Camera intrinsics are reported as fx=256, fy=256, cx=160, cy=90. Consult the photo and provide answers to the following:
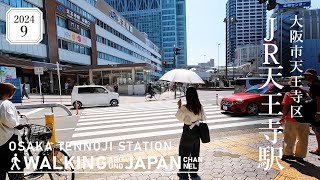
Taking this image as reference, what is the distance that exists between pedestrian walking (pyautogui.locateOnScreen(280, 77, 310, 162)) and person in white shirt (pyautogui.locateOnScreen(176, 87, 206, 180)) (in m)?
1.93

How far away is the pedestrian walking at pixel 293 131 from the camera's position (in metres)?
5.05

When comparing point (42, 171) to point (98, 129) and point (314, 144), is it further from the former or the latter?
point (314, 144)

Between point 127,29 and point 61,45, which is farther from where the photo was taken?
point 127,29

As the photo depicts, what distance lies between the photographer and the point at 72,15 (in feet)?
136

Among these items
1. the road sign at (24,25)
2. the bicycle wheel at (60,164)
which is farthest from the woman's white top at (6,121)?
the road sign at (24,25)

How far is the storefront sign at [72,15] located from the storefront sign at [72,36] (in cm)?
230

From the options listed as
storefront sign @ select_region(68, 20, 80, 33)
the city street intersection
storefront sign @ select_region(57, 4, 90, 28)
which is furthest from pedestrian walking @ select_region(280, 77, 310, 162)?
storefront sign @ select_region(68, 20, 80, 33)

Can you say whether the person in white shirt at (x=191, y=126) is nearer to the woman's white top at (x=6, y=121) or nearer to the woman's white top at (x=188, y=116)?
the woman's white top at (x=188, y=116)

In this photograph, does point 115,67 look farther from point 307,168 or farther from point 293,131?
point 307,168

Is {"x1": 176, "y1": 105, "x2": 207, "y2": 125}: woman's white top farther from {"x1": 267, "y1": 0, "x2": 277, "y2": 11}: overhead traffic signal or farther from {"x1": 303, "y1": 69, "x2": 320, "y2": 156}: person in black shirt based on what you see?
{"x1": 267, "y1": 0, "x2": 277, "y2": 11}: overhead traffic signal

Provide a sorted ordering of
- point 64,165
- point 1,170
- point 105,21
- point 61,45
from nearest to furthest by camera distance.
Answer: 1. point 1,170
2. point 64,165
3. point 61,45
4. point 105,21

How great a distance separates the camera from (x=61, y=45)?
128 feet

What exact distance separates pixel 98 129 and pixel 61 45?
33256 millimetres

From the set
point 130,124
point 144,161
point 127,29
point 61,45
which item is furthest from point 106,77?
point 127,29
